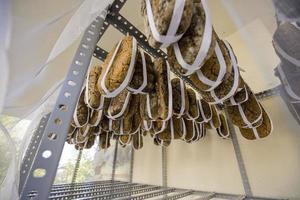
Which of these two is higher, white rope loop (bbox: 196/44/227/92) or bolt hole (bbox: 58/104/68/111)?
white rope loop (bbox: 196/44/227/92)

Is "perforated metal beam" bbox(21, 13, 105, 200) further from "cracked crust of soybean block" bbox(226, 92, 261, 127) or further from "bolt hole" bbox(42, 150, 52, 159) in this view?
"cracked crust of soybean block" bbox(226, 92, 261, 127)

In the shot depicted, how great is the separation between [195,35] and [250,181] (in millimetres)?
758

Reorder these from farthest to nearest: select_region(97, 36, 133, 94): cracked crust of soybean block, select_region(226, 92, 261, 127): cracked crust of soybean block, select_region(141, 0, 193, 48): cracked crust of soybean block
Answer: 1. select_region(226, 92, 261, 127): cracked crust of soybean block
2. select_region(97, 36, 133, 94): cracked crust of soybean block
3. select_region(141, 0, 193, 48): cracked crust of soybean block

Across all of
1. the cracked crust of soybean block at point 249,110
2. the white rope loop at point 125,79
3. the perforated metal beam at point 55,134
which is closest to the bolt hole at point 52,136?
the perforated metal beam at point 55,134

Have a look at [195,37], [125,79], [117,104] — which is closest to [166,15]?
[195,37]

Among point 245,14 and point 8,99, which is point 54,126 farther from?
point 245,14

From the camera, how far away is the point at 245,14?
0.29m

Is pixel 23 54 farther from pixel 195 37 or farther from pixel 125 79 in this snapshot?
pixel 195 37

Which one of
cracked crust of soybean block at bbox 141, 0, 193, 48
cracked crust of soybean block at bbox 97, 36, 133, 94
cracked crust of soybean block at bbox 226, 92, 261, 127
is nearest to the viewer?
cracked crust of soybean block at bbox 141, 0, 193, 48

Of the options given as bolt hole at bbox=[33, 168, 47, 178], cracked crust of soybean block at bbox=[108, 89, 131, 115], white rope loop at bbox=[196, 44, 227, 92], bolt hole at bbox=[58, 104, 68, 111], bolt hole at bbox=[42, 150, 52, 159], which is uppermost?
cracked crust of soybean block at bbox=[108, 89, 131, 115]

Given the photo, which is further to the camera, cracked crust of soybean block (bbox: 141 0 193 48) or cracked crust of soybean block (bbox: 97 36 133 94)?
cracked crust of soybean block (bbox: 97 36 133 94)

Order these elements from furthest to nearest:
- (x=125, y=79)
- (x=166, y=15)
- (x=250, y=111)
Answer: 1. (x=250, y=111)
2. (x=125, y=79)
3. (x=166, y=15)

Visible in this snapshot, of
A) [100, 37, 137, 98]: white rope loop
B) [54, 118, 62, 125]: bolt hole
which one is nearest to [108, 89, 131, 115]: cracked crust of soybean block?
[100, 37, 137, 98]: white rope loop

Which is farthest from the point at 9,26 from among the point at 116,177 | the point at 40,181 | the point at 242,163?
the point at 116,177
